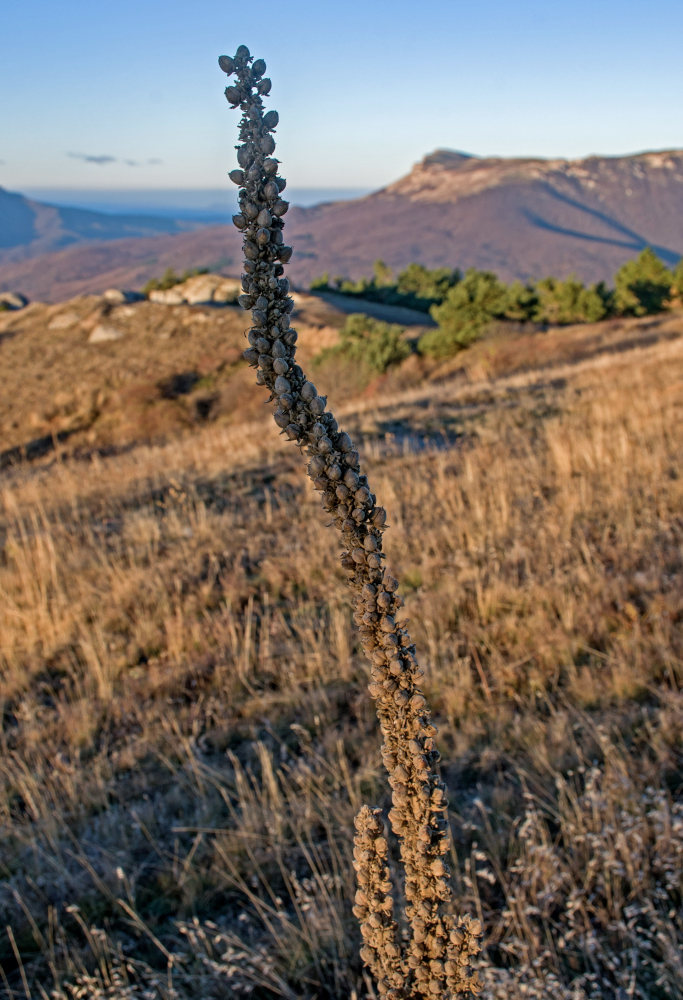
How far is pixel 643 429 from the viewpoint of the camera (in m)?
6.74

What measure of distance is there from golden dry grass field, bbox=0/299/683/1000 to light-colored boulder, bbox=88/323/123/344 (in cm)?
2821

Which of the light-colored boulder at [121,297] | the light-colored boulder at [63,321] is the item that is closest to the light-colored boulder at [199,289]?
the light-colored boulder at [121,297]

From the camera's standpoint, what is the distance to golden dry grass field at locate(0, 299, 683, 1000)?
212 centimetres

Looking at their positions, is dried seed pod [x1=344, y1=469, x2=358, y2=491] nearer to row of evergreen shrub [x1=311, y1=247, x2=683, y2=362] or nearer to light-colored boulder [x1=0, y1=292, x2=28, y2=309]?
row of evergreen shrub [x1=311, y1=247, x2=683, y2=362]

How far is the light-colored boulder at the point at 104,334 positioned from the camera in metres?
32.6

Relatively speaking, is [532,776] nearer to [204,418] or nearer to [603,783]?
[603,783]

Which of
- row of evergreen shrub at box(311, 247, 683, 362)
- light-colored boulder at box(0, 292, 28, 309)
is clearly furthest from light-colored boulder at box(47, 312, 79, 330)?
row of evergreen shrub at box(311, 247, 683, 362)

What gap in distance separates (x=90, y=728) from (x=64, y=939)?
1.17m

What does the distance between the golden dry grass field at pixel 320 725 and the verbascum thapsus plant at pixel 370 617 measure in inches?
34.7

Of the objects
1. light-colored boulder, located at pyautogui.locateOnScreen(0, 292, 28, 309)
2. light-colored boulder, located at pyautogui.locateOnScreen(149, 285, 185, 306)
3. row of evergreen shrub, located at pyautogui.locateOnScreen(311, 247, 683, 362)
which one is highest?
light-colored boulder, located at pyautogui.locateOnScreen(0, 292, 28, 309)

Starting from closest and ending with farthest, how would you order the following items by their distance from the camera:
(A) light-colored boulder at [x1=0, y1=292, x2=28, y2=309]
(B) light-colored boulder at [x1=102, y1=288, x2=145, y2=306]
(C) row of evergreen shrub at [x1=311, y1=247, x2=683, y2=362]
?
(C) row of evergreen shrub at [x1=311, y1=247, x2=683, y2=362] → (B) light-colored boulder at [x1=102, y1=288, x2=145, y2=306] → (A) light-colored boulder at [x1=0, y1=292, x2=28, y2=309]

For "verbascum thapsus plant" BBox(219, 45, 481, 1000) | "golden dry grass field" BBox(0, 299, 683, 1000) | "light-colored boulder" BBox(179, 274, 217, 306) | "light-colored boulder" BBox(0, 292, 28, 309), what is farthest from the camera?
"light-colored boulder" BBox(0, 292, 28, 309)

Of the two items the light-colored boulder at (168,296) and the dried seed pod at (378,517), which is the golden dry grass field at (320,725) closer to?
the dried seed pod at (378,517)

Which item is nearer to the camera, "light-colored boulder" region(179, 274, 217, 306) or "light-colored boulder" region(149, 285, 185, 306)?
"light-colored boulder" region(149, 285, 185, 306)
